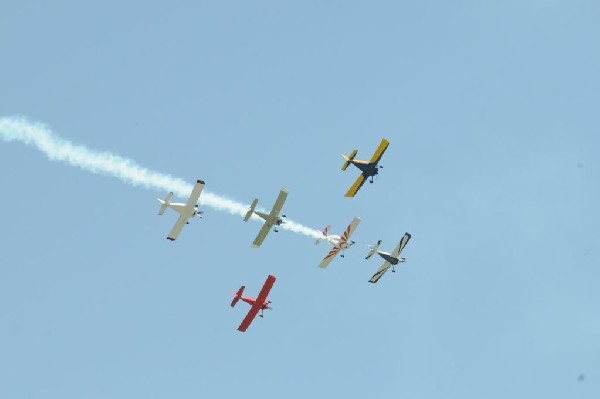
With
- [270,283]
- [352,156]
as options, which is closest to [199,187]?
[270,283]

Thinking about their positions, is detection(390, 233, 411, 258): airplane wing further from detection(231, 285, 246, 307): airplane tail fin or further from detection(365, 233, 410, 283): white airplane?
detection(231, 285, 246, 307): airplane tail fin

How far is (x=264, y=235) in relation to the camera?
11106 centimetres

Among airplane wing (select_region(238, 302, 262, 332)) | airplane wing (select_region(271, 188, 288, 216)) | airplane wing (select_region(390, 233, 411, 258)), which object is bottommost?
airplane wing (select_region(238, 302, 262, 332))

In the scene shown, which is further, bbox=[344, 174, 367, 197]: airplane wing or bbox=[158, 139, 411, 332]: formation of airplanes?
bbox=[344, 174, 367, 197]: airplane wing

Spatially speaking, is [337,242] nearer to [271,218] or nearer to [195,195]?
[271,218]

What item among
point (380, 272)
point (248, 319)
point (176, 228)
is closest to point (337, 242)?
point (380, 272)

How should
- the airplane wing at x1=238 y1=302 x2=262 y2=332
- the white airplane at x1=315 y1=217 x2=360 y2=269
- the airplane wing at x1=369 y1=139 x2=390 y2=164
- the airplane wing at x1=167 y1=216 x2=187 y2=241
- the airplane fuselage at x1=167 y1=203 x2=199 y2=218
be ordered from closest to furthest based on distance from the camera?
the airplane fuselage at x1=167 y1=203 x2=199 y2=218
the airplane wing at x1=167 y1=216 x2=187 y2=241
the airplane wing at x1=238 y1=302 x2=262 y2=332
the white airplane at x1=315 y1=217 x2=360 y2=269
the airplane wing at x1=369 y1=139 x2=390 y2=164

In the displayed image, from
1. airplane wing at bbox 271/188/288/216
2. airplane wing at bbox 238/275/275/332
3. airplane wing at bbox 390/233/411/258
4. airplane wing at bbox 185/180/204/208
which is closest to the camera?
airplane wing at bbox 185/180/204/208

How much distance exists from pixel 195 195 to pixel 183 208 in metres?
1.78

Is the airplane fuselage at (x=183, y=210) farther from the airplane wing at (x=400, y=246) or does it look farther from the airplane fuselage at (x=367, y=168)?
the airplane wing at (x=400, y=246)

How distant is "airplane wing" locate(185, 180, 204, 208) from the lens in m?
104

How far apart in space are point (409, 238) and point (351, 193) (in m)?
7.96

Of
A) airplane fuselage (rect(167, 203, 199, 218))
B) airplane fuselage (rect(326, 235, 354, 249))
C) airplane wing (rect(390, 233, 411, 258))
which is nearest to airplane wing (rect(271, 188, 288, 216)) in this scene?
airplane fuselage (rect(167, 203, 199, 218))

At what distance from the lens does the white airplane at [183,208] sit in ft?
342
